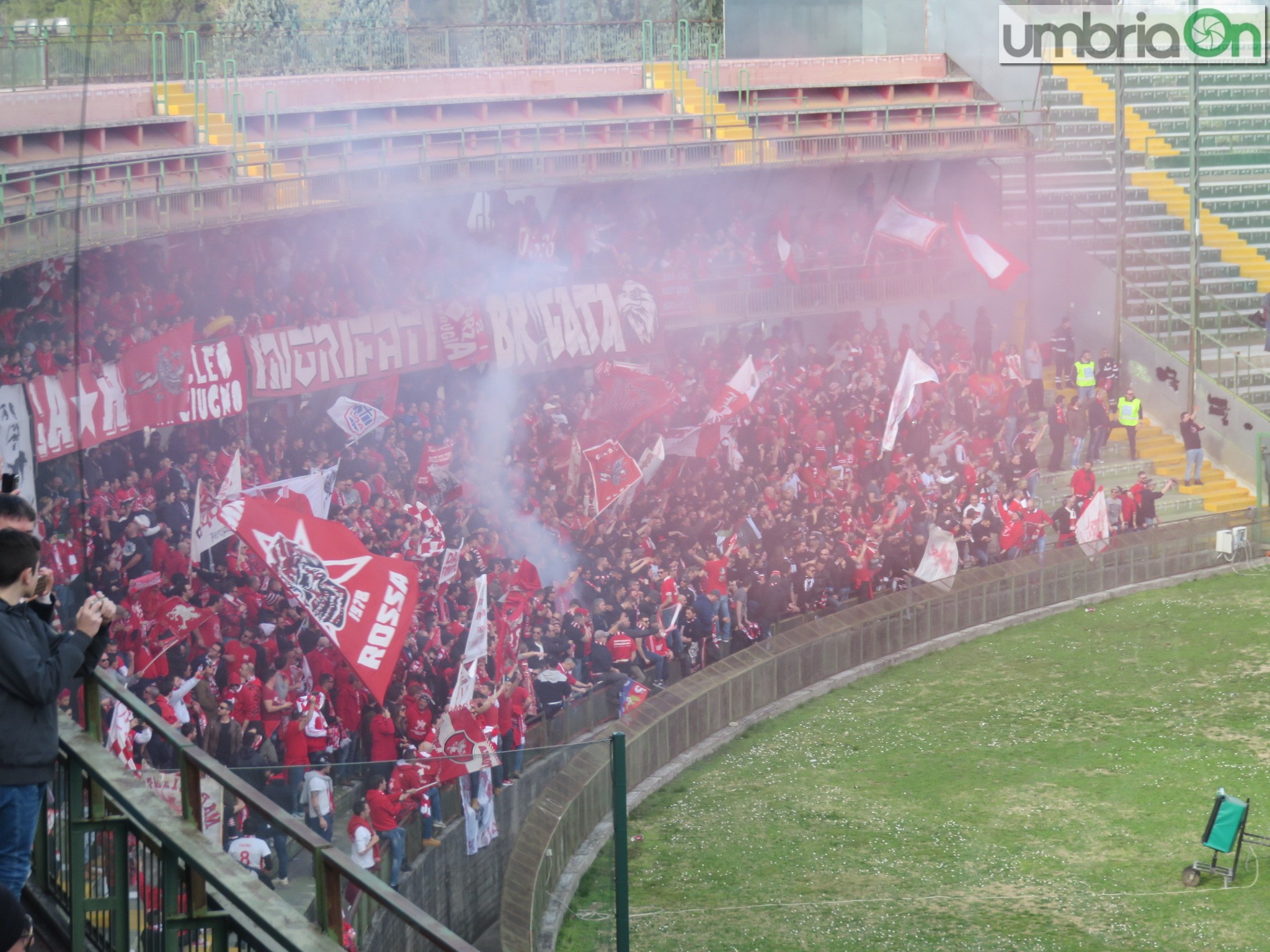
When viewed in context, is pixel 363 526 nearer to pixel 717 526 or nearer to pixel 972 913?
pixel 717 526

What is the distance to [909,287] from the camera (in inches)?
1158

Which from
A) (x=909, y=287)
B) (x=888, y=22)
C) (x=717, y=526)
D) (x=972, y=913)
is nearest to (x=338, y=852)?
(x=972, y=913)

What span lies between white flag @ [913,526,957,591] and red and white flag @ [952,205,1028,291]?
7.90 meters

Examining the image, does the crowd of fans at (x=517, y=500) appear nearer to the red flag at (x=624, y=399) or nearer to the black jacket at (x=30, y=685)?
the red flag at (x=624, y=399)

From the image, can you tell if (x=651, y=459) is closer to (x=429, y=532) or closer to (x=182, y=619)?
(x=429, y=532)

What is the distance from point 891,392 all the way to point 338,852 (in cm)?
2191

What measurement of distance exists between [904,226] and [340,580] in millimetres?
17816

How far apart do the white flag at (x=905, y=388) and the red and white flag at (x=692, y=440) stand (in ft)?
7.34

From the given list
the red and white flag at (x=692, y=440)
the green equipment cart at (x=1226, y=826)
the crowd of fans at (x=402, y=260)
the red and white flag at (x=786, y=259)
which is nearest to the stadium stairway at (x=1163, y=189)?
the crowd of fans at (x=402, y=260)

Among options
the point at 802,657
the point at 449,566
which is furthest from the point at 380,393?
the point at 802,657

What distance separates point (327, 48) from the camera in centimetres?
2414

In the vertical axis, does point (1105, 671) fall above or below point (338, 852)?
below

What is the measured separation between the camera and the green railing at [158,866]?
4.45 m

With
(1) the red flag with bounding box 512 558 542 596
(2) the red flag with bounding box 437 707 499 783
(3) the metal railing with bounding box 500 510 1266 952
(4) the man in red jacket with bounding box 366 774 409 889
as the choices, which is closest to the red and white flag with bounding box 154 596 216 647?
(2) the red flag with bounding box 437 707 499 783
